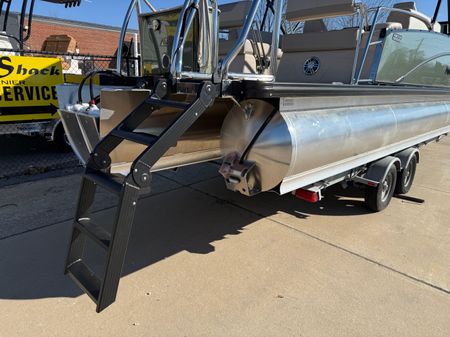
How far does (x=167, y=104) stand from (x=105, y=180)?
612 millimetres

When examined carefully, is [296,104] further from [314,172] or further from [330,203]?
[330,203]

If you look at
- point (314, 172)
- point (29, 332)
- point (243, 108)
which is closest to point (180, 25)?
point (243, 108)

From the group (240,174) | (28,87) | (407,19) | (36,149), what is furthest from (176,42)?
(36,149)

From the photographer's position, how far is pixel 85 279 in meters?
2.28

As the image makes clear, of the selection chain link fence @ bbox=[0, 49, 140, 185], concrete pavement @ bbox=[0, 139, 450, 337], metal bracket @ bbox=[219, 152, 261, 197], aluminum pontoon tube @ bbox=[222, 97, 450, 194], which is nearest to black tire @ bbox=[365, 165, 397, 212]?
concrete pavement @ bbox=[0, 139, 450, 337]

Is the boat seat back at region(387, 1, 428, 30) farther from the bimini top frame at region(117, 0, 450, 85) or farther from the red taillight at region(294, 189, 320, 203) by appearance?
the red taillight at region(294, 189, 320, 203)

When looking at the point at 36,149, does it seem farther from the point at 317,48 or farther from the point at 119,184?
the point at 119,184

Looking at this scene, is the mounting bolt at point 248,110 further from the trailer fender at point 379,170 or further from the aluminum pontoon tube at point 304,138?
the trailer fender at point 379,170

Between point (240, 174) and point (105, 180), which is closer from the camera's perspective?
point (105, 180)

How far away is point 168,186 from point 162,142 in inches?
107

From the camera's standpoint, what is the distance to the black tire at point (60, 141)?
21.0 ft

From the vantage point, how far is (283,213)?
4.13 meters

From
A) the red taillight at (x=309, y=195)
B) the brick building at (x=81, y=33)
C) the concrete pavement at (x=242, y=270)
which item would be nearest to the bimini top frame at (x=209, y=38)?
the red taillight at (x=309, y=195)

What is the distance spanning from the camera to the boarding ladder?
2092 mm
